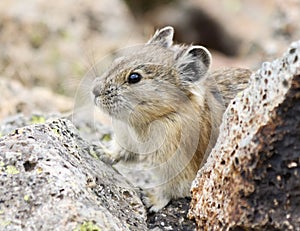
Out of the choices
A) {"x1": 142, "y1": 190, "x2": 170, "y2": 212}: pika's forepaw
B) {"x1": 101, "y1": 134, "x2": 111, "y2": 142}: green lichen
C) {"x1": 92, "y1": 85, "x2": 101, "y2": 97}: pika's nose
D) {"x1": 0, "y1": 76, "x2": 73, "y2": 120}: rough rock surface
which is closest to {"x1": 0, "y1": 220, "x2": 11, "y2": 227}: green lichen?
{"x1": 142, "y1": 190, "x2": 170, "y2": 212}: pika's forepaw

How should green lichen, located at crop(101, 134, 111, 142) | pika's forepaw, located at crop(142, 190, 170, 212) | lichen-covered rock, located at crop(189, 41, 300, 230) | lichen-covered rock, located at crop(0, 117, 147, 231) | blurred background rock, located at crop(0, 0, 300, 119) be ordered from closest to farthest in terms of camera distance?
lichen-covered rock, located at crop(189, 41, 300, 230)
lichen-covered rock, located at crop(0, 117, 147, 231)
pika's forepaw, located at crop(142, 190, 170, 212)
green lichen, located at crop(101, 134, 111, 142)
blurred background rock, located at crop(0, 0, 300, 119)

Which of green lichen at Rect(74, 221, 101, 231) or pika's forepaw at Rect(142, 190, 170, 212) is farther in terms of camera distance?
pika's forepaw at Rect(142, 190, 170, 212)

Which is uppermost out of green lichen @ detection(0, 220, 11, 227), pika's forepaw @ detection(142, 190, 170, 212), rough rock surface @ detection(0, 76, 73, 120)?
green lichen @ detection(0, 220, 11, 227)

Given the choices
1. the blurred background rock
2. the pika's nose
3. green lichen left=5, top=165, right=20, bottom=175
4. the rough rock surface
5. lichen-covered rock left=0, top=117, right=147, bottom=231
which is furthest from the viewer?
the blurred background rock

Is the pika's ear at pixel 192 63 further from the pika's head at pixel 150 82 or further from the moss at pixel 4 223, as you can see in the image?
the moss at pixel 4 223

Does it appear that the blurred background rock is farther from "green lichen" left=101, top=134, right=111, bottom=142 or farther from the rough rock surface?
"green lichen" left=101, top=134, right=111, bottom=142

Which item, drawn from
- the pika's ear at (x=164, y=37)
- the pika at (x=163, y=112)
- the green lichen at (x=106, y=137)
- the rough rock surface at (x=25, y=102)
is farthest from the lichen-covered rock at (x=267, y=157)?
the rough rock surface at (x=25, y=102)

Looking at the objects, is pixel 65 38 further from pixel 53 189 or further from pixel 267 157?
pixel 267 157
